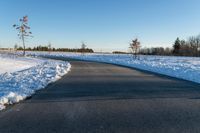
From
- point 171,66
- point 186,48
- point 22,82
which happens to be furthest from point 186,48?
point 22,82

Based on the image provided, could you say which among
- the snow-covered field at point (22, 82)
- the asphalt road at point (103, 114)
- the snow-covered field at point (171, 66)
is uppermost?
the snow-covered field at point (22, 82)

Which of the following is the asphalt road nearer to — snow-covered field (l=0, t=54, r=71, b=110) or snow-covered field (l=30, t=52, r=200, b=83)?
snow-covered field (l=0, t=54, r=71, b=110)

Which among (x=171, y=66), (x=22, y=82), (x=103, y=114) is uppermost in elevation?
(x=22, y=82)

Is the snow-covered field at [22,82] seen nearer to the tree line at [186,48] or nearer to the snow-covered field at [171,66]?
the snow-covered field at [171,66]

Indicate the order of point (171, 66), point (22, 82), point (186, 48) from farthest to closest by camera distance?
point (186, 48), point (171, 66), point (22, 82)

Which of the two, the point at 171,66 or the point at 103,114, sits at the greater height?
the point at 103,114

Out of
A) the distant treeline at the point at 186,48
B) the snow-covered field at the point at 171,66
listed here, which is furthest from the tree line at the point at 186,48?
the snow-covered field at the point at 171,66

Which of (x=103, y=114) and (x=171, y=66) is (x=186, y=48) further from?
(x=103, y=114)

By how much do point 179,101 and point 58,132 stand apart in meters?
4.66

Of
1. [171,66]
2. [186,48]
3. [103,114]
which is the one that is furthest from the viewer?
[186,48]

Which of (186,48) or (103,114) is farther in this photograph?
(186,48)

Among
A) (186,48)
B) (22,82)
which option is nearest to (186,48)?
(186,48)

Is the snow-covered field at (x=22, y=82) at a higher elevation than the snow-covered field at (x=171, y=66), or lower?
higher

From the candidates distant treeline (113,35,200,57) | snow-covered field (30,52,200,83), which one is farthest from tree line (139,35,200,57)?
snow-covered field (30,52,200,83)
